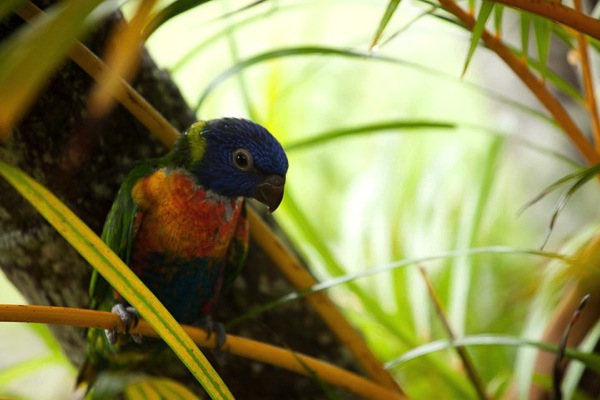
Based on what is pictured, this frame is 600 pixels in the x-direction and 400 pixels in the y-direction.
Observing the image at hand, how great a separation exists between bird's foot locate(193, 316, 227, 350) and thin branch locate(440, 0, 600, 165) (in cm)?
55

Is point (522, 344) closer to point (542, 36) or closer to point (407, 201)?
point (542, 36)

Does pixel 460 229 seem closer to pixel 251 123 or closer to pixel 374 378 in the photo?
pixel 374 378

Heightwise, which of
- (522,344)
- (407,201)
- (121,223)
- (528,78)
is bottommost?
(522,344)

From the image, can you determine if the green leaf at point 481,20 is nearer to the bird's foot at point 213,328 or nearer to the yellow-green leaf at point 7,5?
the yellow-green leaf at point 7,5

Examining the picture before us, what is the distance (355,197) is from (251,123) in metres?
0.76

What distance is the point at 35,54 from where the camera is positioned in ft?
1.32

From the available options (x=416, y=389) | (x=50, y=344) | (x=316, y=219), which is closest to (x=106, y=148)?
(x=50, y=344)

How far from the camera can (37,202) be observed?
707 mm

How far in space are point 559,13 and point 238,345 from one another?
571 millimetres

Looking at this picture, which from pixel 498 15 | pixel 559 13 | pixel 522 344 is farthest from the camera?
pixel 522 344

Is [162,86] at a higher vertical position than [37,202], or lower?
higher

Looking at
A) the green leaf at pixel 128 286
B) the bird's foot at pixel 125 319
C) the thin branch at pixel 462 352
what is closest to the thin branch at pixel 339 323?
the thin branch at pixel 462 352

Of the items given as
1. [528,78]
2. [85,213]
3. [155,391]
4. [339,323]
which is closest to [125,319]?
[155,391]

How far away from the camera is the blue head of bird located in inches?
37.9
